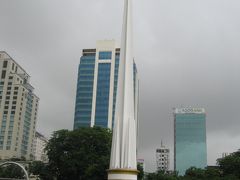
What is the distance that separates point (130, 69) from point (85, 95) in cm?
6279

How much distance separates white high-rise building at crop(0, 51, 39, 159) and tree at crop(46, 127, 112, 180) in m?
57.0

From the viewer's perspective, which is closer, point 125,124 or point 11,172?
point 125,124

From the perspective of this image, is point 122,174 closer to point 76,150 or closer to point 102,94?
point 76,150

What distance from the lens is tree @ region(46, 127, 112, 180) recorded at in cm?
5194

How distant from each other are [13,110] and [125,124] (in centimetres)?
8445

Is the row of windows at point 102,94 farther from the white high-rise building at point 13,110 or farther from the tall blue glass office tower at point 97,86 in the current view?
the white high-rise building at point 13,110

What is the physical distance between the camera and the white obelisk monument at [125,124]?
3107 centimetres

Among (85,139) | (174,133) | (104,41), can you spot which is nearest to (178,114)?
(174,133)

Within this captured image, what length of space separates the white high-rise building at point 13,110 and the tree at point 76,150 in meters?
57.0

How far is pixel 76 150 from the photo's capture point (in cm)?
5362

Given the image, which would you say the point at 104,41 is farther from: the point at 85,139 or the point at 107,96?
the point at 85,139

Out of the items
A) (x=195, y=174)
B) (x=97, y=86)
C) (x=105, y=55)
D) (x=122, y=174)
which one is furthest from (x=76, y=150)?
(x=105, y=55)

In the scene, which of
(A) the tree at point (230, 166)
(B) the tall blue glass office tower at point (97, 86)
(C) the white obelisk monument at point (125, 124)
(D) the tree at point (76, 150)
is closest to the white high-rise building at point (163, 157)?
(B) the tall blue glass office tower at point (97, 86)

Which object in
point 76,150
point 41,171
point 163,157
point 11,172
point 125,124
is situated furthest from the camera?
point 163,157
